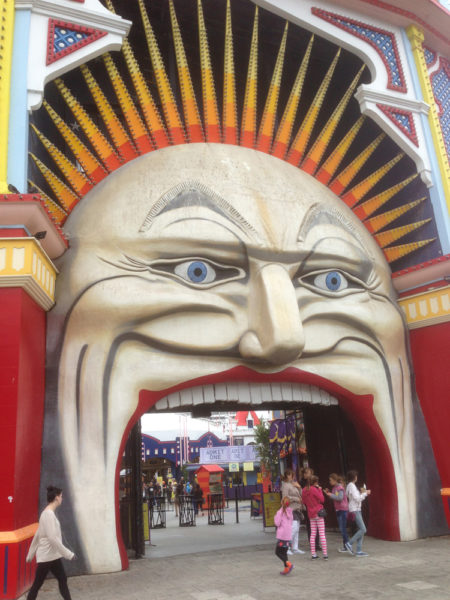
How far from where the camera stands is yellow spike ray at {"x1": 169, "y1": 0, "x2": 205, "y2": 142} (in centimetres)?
859

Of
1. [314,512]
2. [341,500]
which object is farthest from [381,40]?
[314,512]

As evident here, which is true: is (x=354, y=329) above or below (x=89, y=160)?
below

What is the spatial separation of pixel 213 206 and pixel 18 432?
4.16 meters

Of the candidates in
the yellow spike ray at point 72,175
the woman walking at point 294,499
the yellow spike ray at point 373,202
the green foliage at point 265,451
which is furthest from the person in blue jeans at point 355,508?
the green foliage at point 265,451

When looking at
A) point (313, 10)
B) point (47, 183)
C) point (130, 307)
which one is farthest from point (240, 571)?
point (313, 10)

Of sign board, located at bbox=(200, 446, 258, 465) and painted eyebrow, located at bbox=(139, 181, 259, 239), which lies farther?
sign board, located at bbox=(200, 446, 258, 465)

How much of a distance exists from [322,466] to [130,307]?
5595mm

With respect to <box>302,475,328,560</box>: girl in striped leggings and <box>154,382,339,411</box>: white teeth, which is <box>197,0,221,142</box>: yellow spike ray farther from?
<box>302,475,328,560</box>: girl in striped leggings

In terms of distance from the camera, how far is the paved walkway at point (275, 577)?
18.3 feet

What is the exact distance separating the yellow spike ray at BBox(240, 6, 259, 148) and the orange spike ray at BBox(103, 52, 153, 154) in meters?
1.68

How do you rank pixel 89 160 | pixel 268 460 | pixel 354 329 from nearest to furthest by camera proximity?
pixel 89 160
pixel 354 329
pixel 268 460

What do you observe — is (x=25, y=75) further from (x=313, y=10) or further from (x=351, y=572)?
(x=351, y=572)

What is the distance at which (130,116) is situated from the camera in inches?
331

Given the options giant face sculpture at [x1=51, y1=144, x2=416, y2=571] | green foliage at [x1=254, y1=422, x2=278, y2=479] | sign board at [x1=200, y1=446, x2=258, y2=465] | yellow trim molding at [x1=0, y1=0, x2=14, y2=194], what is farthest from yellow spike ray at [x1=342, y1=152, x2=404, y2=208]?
Answer: green foliage at [x1=254, y1=422, x2=278, y2=479]
